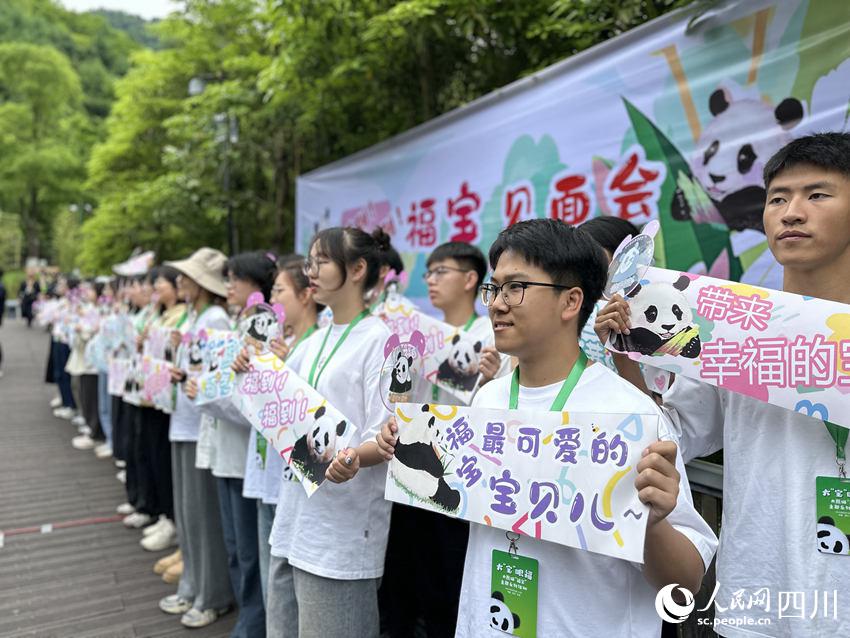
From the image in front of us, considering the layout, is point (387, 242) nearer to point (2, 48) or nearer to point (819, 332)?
point (819, 332)

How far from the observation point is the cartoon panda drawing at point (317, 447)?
1.91 m

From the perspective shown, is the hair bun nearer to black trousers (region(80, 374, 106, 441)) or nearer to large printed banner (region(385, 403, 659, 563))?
large printed banner (region(385, 403, 659, 563))

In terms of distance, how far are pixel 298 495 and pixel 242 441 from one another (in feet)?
2.93

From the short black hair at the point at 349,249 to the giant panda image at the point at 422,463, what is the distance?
0.79m

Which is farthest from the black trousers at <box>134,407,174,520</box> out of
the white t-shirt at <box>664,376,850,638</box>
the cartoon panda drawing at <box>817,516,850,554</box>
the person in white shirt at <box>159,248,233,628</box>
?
the cartoon panda drawing at <box>817,516,850,554</box>

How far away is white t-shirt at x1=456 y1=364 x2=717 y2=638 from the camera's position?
1308mm

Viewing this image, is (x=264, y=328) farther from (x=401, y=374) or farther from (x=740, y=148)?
(x=740, y=148)

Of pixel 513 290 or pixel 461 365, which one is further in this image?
pixel 461 365

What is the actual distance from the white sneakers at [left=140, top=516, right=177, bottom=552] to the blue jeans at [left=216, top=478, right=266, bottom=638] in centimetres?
167

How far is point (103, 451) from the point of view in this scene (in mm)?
6750

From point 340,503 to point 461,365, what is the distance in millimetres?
908

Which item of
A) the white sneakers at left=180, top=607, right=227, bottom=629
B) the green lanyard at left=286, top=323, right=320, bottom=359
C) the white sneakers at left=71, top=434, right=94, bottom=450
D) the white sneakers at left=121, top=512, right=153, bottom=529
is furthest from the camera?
the white sneakers at left=71, top=434, right=94, bottom=450

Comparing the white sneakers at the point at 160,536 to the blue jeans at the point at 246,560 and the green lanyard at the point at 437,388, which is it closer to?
the blue jeans at the point at 246,560

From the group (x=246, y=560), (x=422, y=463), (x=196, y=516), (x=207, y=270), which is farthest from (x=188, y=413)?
(x=422, y=463)
